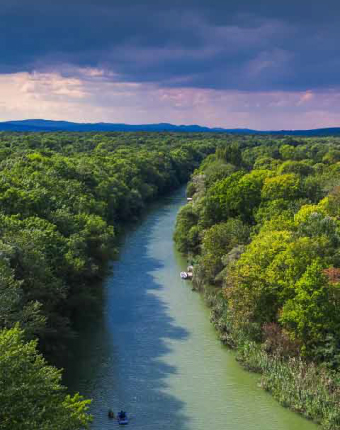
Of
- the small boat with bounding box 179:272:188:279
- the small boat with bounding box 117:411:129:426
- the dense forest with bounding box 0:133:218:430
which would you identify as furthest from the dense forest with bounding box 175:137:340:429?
the dense forest with bounding box 0:133:218:430

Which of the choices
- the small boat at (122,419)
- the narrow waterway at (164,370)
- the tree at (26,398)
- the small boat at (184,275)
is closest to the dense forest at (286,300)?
the narrow waterway at (164,370)

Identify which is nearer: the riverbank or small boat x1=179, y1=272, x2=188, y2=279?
the riverbank

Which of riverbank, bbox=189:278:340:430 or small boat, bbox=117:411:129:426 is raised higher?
riverbank, bbox=189:278:340:430

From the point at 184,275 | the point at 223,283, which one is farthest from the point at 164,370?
the point at 184,275

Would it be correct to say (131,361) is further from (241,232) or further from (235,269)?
(241,232)

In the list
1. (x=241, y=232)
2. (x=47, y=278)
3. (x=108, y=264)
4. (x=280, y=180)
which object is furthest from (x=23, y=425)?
(x=280, y=180)

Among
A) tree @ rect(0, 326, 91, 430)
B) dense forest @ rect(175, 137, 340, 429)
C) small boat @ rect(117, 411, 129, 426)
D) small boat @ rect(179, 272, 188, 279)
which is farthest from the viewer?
small boat @ rect(179, 272, 188, 279)

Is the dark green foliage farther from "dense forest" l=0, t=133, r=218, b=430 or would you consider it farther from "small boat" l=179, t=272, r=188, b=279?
"small boat" l=179, t=272, r=188, b=279
